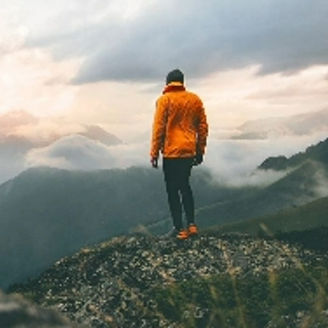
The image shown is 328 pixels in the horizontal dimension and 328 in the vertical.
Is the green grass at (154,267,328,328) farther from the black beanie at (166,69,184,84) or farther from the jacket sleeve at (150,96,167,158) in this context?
the black beanie at (166,69,184,84)

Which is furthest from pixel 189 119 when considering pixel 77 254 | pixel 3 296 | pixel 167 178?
pixel 3 296

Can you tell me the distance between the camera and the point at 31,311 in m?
3.25

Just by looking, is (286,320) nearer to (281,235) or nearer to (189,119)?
(189,119)

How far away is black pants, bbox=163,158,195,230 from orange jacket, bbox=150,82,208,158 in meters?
0.21

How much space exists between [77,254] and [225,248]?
4158mm

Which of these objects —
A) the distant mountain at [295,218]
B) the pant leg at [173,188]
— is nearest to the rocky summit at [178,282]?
the pant leg at [173,188]

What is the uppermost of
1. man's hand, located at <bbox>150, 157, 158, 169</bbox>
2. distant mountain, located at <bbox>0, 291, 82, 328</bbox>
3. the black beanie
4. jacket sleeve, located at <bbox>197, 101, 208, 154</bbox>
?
the black beanie

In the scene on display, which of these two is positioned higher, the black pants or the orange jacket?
the orange jacket

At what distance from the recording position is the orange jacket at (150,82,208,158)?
16.0 m

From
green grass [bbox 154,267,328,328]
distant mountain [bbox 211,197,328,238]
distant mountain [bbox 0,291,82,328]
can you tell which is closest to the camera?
distant mountain [bbox 0,291,82,328]

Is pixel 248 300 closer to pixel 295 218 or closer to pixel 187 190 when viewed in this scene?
pixel 187 190

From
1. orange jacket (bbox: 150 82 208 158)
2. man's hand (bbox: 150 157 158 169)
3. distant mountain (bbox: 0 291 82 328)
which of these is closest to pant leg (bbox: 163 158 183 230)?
orange jacket (bbox: 150 82 208 158)

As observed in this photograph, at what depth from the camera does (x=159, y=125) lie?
52.6 ft

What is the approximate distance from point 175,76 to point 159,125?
130 centimetres
